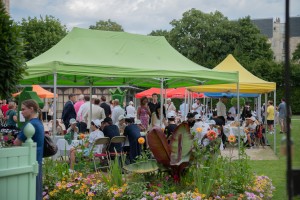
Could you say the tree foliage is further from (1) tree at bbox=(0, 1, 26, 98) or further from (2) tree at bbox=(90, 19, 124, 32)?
(1) tree at bbox=(0, 1, 26, 98)

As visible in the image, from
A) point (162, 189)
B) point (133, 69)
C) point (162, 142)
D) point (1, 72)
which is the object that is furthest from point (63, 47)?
point (1, 72)

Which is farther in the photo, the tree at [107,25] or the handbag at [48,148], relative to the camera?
the tree at [107,25]

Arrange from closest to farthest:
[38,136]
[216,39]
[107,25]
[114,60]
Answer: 1. [38,136]
2. [114,60]
3. [216,39]
4. [107,25]

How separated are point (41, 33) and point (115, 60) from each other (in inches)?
1304

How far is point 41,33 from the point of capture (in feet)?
143

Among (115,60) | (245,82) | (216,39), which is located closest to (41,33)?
(216,39)

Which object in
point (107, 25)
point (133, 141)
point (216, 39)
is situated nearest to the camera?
point (133, 141)

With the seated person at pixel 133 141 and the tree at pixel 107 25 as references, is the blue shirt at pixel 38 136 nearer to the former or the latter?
the seated person at pixel 133 141

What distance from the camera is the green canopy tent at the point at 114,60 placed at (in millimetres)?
10672

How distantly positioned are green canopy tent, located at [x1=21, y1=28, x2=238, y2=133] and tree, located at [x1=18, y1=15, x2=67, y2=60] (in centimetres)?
2875

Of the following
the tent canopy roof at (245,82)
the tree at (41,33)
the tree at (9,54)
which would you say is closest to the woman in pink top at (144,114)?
the tent canopy roof at (245,82)

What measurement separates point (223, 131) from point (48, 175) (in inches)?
435

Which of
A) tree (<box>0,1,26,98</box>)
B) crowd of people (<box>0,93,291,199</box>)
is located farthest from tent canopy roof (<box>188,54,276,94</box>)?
tree (<box>0,1,26,98</box>)

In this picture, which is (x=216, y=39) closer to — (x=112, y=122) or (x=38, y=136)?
(x=112, y=122)
